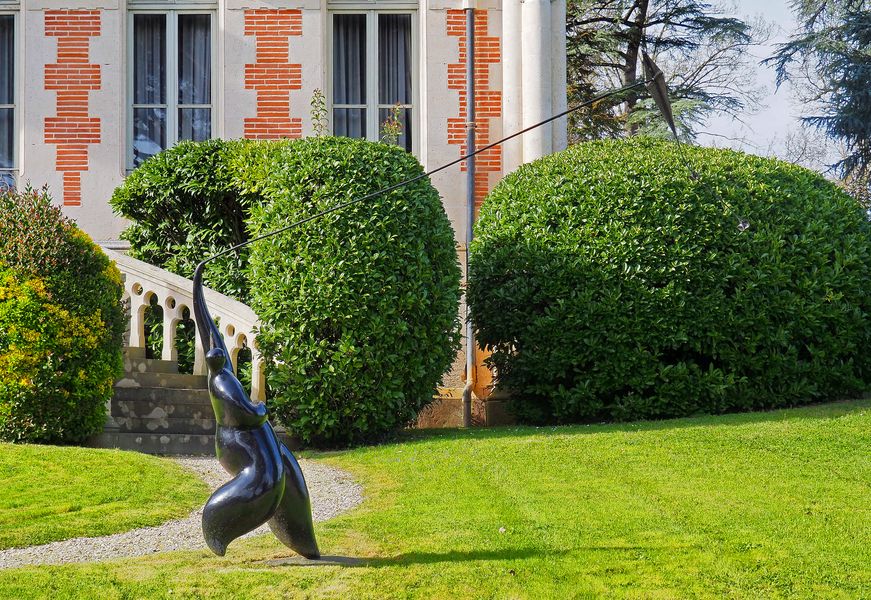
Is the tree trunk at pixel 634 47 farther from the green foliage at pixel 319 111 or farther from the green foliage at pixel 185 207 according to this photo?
the green foliage at pixel 185 207

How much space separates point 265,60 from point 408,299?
5567 millimetres

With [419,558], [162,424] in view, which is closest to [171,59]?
[162,424]

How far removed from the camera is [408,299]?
10.9m

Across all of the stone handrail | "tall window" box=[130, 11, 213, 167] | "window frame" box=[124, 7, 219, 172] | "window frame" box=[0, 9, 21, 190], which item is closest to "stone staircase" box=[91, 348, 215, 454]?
the stone handrail

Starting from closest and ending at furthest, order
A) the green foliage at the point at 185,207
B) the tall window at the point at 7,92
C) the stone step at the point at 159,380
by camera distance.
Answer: the stone step at the point at 159,380 < the green foliage at the point at 185,207 < the tall window at the point at 7,92

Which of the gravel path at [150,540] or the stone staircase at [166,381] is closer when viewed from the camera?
the gravel path at [150,540]

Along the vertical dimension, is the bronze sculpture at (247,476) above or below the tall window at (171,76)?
below

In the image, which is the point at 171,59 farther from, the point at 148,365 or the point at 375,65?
the point at 148,365

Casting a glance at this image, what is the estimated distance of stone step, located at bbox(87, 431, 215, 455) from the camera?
11109mm

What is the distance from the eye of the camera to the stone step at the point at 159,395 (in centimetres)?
1155

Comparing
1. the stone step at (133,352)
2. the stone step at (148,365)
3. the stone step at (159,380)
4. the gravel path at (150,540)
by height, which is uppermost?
the stone step at (133,352)

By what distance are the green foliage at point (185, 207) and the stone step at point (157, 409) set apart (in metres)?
1.73

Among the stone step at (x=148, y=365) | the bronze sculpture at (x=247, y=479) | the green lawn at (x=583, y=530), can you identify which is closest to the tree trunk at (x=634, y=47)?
the stone step at (x=148, y=365)

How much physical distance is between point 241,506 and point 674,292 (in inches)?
264
